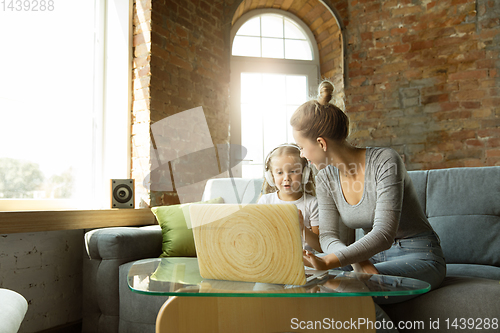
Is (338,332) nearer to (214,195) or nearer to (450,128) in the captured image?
(214,195)

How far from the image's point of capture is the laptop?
0.74m

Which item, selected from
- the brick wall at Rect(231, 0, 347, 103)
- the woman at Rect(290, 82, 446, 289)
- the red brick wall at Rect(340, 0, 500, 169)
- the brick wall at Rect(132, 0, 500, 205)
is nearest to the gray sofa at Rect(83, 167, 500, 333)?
the woman at Rect(290, 82, 446, 289)

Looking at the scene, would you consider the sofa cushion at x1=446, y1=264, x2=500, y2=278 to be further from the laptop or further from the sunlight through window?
the sunlight through window

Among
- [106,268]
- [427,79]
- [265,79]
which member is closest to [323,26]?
[265,79]

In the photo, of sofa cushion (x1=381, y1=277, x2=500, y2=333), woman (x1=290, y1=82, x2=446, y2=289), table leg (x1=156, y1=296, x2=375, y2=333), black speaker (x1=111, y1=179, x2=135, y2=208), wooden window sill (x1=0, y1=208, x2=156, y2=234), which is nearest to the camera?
table leg (x1=156, y1=296, x2=375, y2=333)

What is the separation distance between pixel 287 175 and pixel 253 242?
45.6 inches

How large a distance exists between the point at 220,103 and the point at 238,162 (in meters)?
0.58

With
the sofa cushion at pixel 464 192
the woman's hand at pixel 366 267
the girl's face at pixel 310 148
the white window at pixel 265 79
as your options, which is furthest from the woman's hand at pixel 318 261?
the white window at pixel 265 79

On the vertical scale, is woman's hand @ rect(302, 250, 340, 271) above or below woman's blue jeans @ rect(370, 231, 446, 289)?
above

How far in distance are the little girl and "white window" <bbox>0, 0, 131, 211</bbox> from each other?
1.35m

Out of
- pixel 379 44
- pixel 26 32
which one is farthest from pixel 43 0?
pixel 379 44

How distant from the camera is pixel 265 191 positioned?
2.09m

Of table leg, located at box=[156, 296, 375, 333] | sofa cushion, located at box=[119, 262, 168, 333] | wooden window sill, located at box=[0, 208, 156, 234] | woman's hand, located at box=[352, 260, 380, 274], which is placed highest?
wooden window sill, located at box=[0, 208, 156, 234]

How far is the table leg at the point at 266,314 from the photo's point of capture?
87 centimetres
